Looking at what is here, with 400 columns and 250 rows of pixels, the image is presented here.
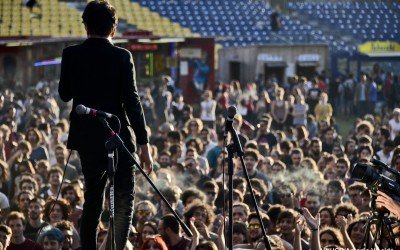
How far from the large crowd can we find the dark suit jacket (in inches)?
7.1

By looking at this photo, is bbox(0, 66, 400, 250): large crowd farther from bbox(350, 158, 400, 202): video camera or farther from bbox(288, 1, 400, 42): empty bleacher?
bbox(288, 1, 400, 42): empty bleacher

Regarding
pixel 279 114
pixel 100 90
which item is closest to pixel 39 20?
pixel 279 114

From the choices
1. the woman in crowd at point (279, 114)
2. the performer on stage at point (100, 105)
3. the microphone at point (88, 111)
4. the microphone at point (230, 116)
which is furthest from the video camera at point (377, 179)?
the woman in crowd at point (279, 114)

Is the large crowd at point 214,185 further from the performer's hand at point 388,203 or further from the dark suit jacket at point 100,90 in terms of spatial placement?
the dark suit jacket at point 100,90

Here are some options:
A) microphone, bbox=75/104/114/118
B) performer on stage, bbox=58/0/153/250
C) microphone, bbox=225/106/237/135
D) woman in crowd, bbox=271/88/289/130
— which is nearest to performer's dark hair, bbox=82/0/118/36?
performer on stage, bbox=58/0/153/250

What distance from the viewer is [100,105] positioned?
758 centimetres

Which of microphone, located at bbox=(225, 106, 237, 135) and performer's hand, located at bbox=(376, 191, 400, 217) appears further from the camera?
microphone, located at bbox=(225, 106, 237, 135)

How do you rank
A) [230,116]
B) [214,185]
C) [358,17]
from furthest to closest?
[358,17]
[214,185]
[230,116]

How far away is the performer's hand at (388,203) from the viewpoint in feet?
23.8

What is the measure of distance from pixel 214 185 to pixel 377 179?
6.62m

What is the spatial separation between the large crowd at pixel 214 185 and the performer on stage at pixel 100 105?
0.20m

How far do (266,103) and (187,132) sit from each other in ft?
25.4

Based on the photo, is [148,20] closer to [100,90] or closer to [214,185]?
[214,185]

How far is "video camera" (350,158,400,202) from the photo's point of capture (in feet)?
23.8
